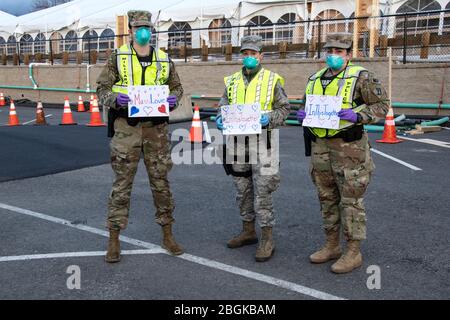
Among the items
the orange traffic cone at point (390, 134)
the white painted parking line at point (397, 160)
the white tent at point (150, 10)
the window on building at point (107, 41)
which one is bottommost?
the white painted parking line at point (397, 160)

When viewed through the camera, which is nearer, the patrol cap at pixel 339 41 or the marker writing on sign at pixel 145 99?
the patrol cap at pixel 339 41

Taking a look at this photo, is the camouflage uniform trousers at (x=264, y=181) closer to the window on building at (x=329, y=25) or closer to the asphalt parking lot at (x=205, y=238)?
the asphalt parking lot at (x=205, y=238)

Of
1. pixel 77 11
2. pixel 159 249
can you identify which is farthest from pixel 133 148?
pixel 77 11

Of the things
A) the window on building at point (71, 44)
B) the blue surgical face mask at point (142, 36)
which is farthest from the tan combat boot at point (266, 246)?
the window on building at point (71, 44)

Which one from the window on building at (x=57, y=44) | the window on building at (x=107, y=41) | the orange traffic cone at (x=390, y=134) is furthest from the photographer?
the window on building at (x=57, y=44)

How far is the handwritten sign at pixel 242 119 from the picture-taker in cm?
442

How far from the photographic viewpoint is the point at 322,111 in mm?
4273

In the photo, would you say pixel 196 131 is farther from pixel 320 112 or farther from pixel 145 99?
pixel 320 112

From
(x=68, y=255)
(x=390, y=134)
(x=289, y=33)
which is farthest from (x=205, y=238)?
(x=289, y=33)

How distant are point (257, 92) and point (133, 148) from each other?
1212 millimetres

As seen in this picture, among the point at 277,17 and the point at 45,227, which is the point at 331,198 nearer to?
the point at 45,227

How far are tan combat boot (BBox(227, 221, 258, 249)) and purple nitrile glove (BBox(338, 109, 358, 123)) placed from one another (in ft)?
4.70

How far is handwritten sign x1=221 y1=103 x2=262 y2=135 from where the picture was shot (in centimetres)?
442

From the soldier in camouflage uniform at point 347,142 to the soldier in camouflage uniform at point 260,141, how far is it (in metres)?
0.29
